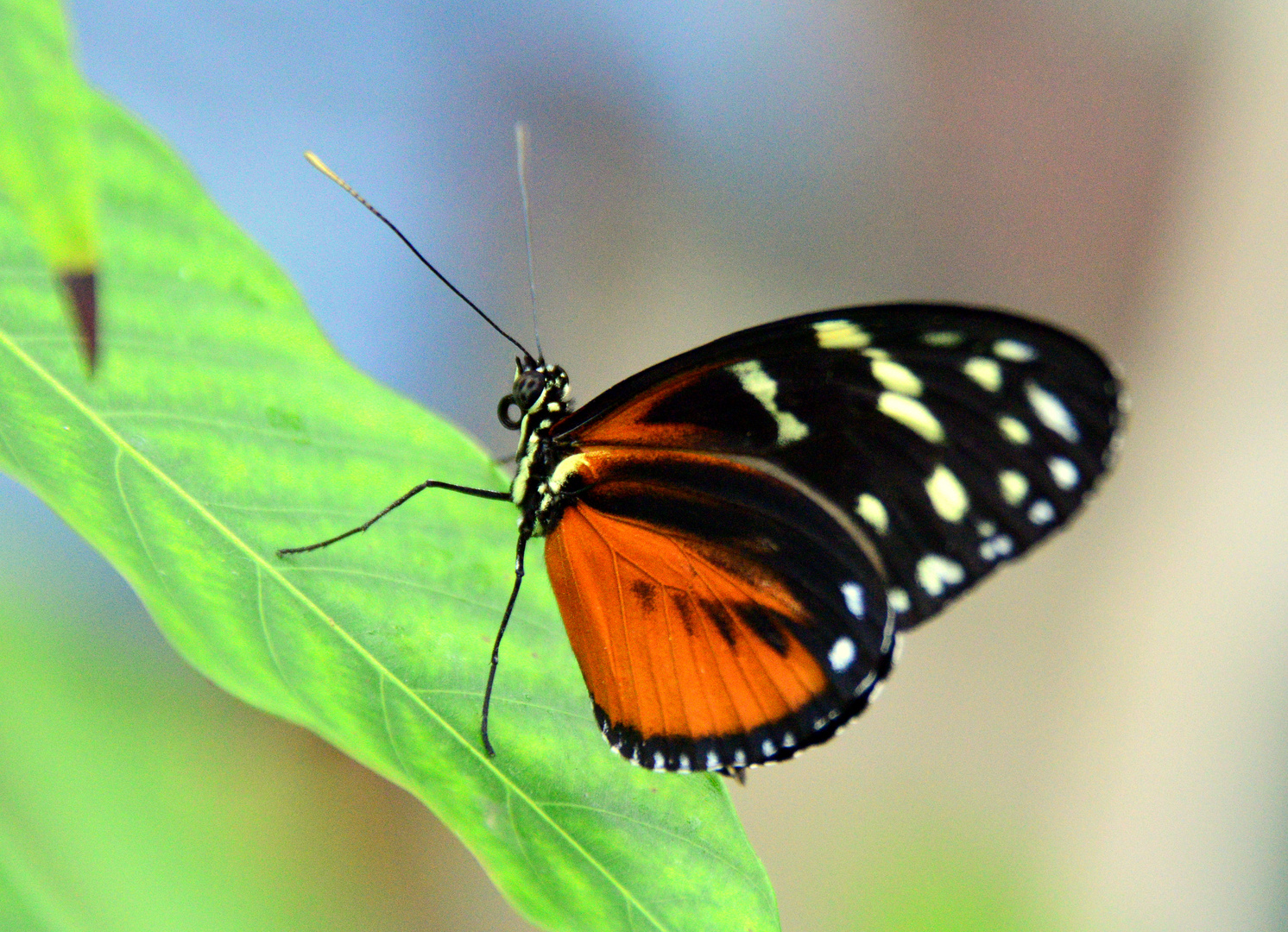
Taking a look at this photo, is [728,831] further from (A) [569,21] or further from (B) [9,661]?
(A) [569,21]

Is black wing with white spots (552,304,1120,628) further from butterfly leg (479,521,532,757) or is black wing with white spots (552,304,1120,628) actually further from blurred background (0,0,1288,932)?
blurred background (0,0,1288,932)

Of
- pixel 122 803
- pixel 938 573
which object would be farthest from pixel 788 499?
pixel 122 803

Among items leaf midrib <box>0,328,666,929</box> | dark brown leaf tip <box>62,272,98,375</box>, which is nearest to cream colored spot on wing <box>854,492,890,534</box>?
leaf midrib <box>0,328,666,929</box>

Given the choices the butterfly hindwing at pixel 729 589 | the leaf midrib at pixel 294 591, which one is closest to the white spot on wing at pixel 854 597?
the butterfly hindwing at pixel 729 589

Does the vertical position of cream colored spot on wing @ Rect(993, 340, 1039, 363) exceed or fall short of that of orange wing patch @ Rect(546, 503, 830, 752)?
it exceeds it

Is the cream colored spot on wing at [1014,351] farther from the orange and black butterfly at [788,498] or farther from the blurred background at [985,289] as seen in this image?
the blurred background at [985,289]
